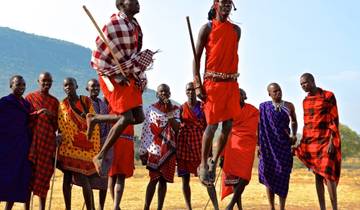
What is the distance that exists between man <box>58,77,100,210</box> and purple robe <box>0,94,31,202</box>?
577 millimetres

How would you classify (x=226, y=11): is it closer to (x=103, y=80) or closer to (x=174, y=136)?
(x=103, y=80)

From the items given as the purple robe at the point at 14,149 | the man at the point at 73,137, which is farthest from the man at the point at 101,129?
the purple robe at the point at 14,149

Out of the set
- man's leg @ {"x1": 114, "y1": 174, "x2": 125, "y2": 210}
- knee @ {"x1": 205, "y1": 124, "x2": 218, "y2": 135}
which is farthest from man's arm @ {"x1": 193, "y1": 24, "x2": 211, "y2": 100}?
man's leg @ {"x1": 114, "y1": 174, "x2": 125, "y2": 210}

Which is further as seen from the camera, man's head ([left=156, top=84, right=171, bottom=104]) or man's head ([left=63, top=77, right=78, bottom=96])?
man's head ([left=156, top=84, right=171, bottom=104])

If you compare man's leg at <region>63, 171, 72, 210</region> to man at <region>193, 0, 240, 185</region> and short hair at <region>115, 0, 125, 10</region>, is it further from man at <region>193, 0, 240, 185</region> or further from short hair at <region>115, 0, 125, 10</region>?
short hair at <region>115, 0, 125, 10</region>

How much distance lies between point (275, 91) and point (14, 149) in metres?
4.68

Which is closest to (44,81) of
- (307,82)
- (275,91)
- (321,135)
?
(275,91)

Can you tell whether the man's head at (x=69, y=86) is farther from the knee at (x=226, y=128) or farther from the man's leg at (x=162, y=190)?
the knee at (x=226, y=128)

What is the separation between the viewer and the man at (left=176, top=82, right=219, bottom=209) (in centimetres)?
1101

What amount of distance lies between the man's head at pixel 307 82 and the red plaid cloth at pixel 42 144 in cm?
425

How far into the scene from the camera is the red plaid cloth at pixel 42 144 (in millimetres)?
9992

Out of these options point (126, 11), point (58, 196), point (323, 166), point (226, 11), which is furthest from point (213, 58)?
point (58, 196)

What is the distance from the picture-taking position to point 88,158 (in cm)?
1009

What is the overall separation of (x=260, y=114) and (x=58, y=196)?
856 centimetres
